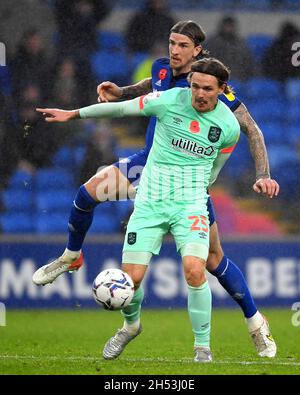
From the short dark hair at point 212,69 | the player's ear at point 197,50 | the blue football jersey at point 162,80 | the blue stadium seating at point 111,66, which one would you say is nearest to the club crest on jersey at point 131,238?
the blue football jersey at point 162,80

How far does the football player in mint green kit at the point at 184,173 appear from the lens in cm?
709

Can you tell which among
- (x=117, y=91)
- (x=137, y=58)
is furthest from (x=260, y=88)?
(x=117, y=91)

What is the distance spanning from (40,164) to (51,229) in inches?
29.1

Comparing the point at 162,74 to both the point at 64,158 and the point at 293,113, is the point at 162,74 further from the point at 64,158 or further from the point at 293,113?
the point at 293,113

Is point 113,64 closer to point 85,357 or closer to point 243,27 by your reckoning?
point 243,27

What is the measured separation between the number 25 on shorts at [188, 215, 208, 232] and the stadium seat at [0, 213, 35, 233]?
16.5 ft

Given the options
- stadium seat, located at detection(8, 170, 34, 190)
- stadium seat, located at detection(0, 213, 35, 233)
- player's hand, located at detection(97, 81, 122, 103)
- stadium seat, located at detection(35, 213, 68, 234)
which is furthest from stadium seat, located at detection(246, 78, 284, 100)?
player's hand, located at detection(97, 81, 122, 103)

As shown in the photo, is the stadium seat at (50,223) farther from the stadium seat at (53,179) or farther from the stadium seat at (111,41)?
the stadium seat at (111,41)

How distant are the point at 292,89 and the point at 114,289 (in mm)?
6474

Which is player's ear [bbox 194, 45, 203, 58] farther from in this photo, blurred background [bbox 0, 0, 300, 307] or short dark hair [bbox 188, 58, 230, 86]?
blurred background [bbox 0, 0, 300, 307]

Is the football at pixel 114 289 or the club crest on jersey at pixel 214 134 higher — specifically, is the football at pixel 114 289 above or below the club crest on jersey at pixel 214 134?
below

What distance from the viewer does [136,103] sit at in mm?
7363

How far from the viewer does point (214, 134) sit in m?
7.25

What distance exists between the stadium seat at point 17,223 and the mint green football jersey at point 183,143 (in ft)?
15.5
